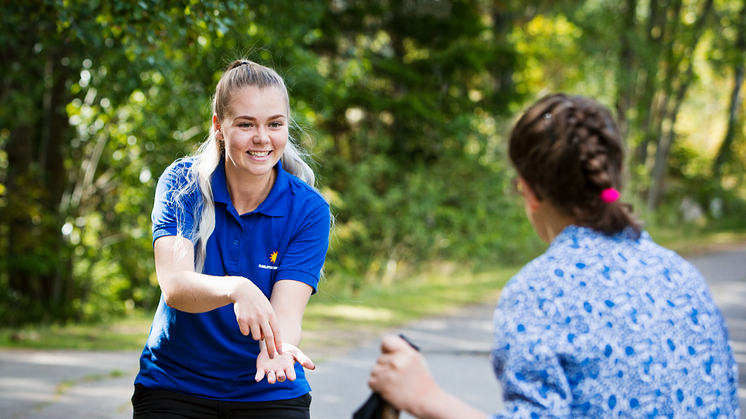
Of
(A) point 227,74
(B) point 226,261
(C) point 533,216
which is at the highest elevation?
(A) point 227,74

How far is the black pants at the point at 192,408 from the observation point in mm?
2105

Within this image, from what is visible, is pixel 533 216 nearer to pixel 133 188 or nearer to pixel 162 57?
pixel 162 57

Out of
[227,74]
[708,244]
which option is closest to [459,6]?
[708,244]

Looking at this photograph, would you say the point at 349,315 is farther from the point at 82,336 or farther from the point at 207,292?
the point at 207,292

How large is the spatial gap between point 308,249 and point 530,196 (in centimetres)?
88

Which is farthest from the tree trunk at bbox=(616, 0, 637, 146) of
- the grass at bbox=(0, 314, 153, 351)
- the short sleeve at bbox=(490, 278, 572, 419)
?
the short sleeve at bbox=(490, 278, 572, 419)

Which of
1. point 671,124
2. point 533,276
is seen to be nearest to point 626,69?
point 671,124

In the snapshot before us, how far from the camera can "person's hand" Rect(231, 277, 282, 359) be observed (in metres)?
1.80

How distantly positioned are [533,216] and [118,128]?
6.90m

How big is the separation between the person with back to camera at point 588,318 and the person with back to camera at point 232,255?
28.4 inches

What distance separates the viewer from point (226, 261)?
85.8 inches

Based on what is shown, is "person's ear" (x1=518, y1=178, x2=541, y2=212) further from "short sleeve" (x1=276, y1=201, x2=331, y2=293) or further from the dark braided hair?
"short sleeve" (x1=276, y1=201, x2=331, y2=293)

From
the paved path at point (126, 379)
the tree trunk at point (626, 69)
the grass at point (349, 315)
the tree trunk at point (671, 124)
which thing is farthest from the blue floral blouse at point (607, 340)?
the tree trunk at point (671, 124)

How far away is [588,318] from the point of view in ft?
4.83
